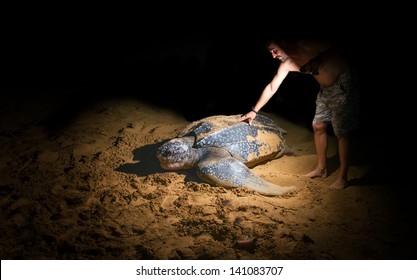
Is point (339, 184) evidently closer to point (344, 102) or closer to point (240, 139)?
point (344, 102)

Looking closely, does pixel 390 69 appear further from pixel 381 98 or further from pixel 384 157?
pixel 384 157

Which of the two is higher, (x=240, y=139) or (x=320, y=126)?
(x=320, y=126)

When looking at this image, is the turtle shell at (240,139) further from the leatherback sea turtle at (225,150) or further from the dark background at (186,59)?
the dark background at (186,59)

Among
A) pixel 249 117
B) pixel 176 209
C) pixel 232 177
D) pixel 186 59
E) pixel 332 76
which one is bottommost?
pixel 176 209

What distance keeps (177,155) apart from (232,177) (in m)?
0.57

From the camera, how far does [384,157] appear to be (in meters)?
2.91

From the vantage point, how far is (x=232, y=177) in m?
2.44

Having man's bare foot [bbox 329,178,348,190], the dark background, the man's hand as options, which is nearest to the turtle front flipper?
man's bare foot [bbox 329,178,348,190]

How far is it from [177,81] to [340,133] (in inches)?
129

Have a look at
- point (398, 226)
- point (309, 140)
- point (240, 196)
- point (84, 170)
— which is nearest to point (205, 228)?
point (240, 196)

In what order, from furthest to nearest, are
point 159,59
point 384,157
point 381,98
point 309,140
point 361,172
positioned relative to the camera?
point 159,59 < point 381,98 < point 309,140 < point 384,157 < point 361,172

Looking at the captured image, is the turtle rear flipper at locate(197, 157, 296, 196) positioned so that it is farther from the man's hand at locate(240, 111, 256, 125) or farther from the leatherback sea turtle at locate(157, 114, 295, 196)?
the man's hand at locate(240, 111, 256, 125)

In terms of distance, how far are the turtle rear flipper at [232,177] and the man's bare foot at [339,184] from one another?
12.7 inches

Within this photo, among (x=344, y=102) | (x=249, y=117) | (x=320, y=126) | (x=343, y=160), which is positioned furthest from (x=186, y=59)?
(x=343, y=160)
